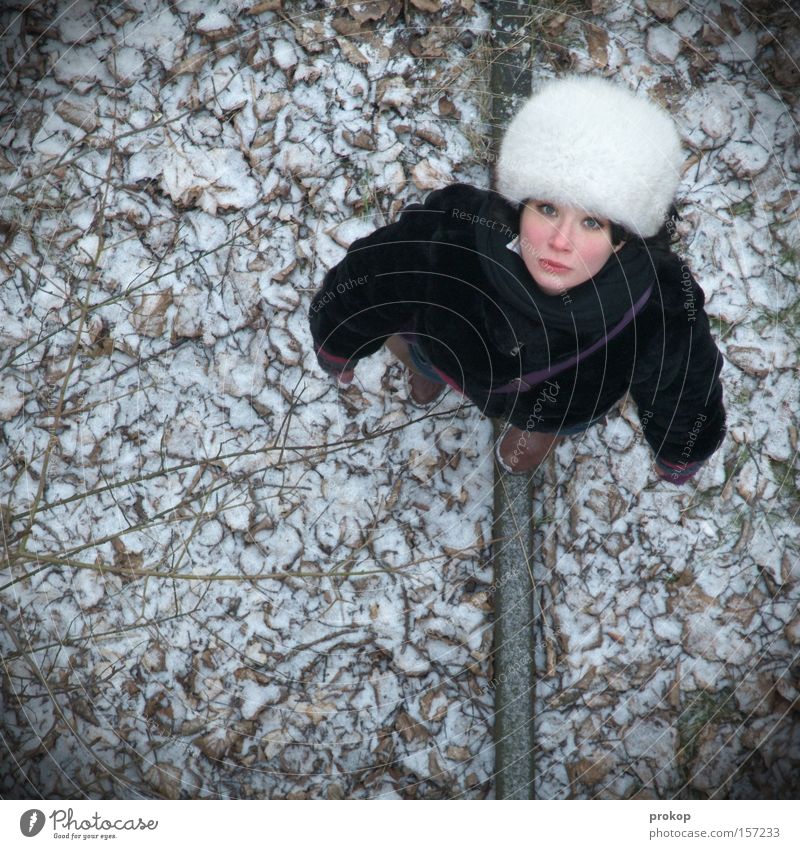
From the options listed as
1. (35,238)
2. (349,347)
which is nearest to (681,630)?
(349,347)

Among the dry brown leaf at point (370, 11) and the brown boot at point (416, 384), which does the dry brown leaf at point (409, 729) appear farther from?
the dry brown leaf at point (370, 11)

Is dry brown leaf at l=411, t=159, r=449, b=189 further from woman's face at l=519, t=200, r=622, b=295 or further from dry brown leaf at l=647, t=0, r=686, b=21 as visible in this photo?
dry brown leaf at l=647, t=0, r=686, b=21

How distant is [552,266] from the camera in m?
0.74

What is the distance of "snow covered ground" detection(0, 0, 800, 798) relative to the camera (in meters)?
0.94

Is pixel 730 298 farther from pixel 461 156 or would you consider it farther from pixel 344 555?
pixel 344 555

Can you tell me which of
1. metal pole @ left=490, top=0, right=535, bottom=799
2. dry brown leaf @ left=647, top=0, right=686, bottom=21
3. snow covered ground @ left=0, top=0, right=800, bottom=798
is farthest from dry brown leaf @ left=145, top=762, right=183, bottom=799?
dry brown leaf @ left=647, top=0, right=686, bottom=21

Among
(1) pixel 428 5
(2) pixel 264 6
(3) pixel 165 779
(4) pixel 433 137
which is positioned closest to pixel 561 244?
(4) pixel 433 137

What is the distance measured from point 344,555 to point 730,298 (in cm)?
71

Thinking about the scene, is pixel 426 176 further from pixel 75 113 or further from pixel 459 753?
pixel 459 753

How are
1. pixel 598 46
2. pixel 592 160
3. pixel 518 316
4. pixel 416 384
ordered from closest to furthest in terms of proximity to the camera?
pixel 592 160 < pixel 518 316 < pixel 598 46 < pixel 416 384

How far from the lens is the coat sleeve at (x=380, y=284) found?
2.64ft

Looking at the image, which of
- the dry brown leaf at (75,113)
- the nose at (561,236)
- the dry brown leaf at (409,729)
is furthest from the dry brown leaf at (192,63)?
the dry brown leaf at (409,729)

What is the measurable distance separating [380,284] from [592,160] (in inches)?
11.2

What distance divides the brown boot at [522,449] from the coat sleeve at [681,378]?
160mm
